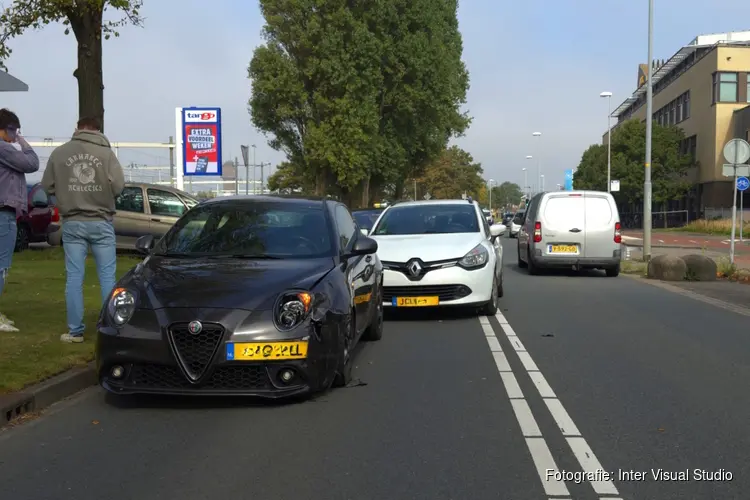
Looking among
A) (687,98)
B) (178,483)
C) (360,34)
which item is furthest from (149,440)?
(687,98)

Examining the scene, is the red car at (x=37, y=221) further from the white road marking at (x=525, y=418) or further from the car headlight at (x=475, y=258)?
the white road marking at (x=525, y=418)

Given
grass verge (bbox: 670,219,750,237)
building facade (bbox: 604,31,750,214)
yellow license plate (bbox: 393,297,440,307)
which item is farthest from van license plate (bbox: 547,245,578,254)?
building facade (bbox: 604,31,750,214)

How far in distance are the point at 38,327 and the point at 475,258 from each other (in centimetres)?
522

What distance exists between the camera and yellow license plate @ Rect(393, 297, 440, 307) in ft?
31.9

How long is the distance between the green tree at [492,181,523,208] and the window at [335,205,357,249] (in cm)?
13304

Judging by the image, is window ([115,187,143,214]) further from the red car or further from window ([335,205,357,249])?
window ([335,205,357,249])

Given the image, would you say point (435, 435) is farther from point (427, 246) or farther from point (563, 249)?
point (563, 249)

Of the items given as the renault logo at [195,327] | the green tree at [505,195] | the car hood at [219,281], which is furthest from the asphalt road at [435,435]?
the green tree at [505,195]

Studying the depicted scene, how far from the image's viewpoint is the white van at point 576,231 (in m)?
16.1

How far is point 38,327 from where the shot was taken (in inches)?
311

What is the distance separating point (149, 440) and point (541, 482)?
8.08ft

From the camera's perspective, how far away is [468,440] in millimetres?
4863

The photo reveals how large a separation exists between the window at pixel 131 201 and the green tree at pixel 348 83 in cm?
1655

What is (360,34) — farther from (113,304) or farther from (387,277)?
(113,304)
